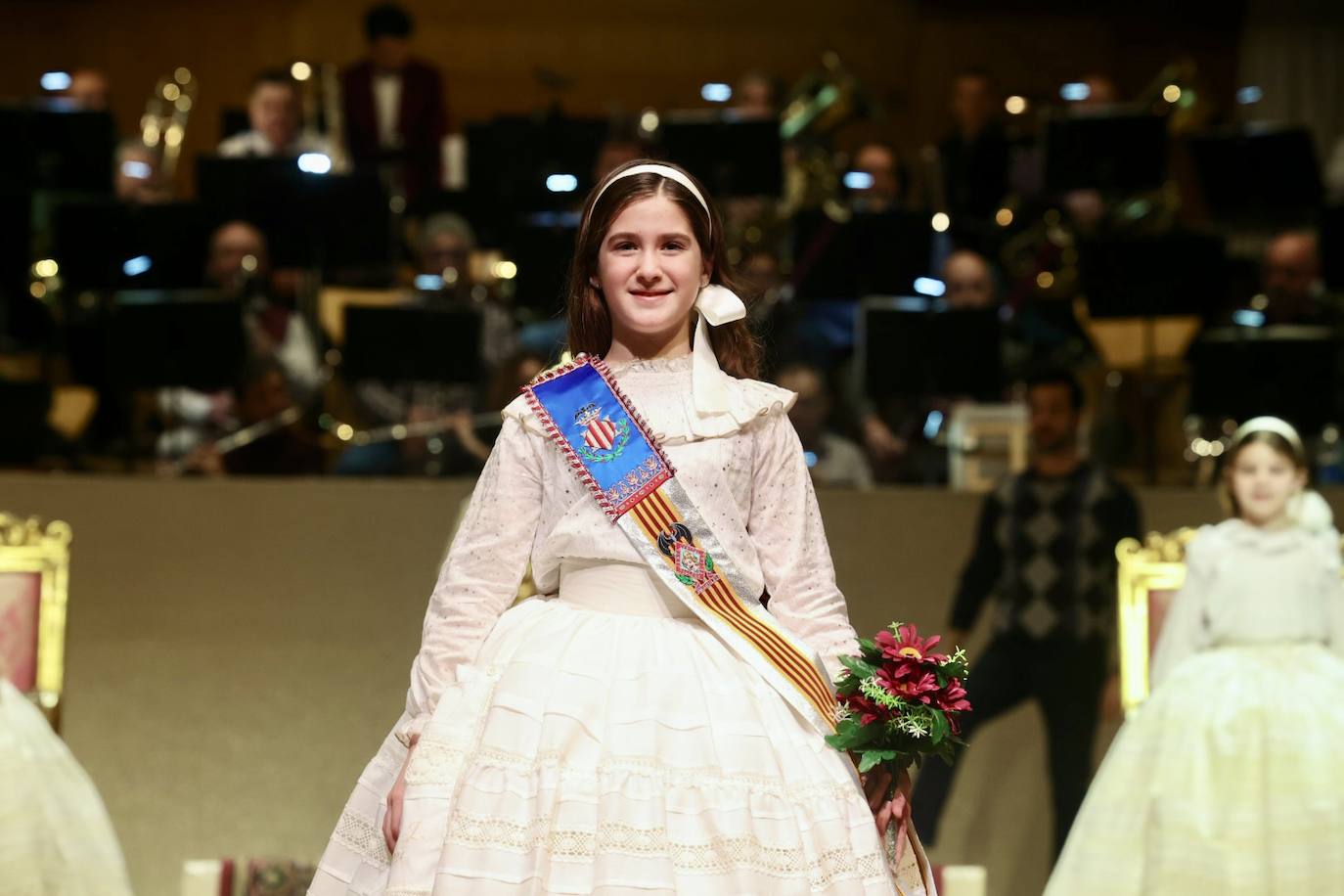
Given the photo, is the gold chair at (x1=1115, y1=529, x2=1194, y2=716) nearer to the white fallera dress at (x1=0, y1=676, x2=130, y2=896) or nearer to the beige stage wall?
the beige stage wall

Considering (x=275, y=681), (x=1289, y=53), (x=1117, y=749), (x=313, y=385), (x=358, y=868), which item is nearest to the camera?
(x=358, y=868)

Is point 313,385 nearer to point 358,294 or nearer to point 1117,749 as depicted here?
point 358,294

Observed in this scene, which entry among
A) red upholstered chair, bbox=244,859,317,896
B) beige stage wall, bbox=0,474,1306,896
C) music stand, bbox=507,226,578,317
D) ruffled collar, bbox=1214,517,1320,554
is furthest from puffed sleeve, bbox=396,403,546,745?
music stand, bbox=507,226,578,317

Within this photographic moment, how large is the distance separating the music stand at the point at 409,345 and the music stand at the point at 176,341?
388mm

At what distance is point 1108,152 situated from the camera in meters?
6.79

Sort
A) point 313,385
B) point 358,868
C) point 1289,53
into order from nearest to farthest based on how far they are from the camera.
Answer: point 358,868, point 313,385, point 1289,53

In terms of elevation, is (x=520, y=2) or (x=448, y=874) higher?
(x=520, y=2)

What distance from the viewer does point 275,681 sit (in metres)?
5.66

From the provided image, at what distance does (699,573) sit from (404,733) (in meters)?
0.47

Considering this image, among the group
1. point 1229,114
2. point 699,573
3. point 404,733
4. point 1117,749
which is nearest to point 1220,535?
point 1117,749

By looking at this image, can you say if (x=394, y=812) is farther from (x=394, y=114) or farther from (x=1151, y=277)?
(x=394, y=114)

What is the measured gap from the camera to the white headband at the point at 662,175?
2.77 m

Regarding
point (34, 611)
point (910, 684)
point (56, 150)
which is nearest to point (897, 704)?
point (910, 684)

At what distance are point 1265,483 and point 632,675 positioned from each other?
8.15ft
